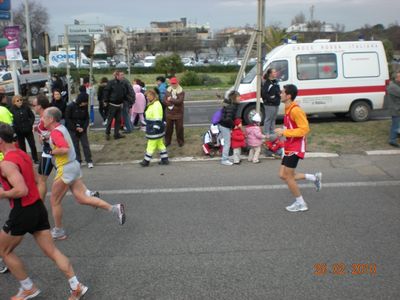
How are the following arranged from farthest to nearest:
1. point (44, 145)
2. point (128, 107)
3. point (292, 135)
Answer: point (128, 107) → point (44, 145) → point (292, 135)

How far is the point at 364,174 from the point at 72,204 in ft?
17.0

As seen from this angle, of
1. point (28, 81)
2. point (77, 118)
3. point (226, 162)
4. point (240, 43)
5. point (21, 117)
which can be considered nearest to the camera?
point (77, 118)

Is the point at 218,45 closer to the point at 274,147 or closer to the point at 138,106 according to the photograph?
the point at 138,106

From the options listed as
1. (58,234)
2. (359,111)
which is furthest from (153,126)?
(359,111)

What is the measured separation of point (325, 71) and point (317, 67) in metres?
0.27

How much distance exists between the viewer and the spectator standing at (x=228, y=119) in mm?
9109

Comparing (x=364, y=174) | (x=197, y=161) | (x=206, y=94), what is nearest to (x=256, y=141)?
(x=197, y=161)

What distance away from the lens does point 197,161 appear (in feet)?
31.9

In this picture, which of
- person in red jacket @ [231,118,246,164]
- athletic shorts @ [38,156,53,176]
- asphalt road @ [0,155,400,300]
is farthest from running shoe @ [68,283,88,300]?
person in red jacket @ [231,118,246,164]

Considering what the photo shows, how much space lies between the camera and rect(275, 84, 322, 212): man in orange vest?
6.10 meters

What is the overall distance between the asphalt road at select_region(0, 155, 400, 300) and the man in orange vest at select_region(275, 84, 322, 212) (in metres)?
0.34

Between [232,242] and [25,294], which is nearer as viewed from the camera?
[25,294]

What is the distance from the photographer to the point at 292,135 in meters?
6.08

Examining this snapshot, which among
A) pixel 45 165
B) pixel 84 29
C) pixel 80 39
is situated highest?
pixel 84 29
